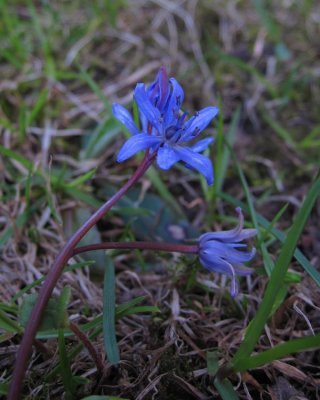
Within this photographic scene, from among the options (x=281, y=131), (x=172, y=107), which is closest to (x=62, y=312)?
(x=172, y=107)

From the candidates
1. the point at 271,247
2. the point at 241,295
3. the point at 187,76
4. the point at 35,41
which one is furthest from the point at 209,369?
the point at 35,41

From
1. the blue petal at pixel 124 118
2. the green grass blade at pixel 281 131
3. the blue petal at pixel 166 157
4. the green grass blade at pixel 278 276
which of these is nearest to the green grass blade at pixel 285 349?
the green grass blade at pixel 278 276

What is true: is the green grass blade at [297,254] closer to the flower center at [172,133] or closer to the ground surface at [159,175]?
the ground surface at [159,175]

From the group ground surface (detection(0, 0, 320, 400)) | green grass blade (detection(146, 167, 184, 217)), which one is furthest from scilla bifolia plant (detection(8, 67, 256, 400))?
green grass blade (detection(146, 167, 184, 217))

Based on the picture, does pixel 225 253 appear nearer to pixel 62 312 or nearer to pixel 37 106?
pixel 62 312

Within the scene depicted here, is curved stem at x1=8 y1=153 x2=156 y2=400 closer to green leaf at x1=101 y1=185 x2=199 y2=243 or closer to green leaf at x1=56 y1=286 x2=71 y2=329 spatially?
green leaf at x1=56 y1=286 x2=71 y2=329

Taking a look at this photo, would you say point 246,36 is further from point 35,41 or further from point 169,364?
point 169,364

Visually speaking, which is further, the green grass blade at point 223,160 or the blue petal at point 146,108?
the green grass blade at point 223,160
